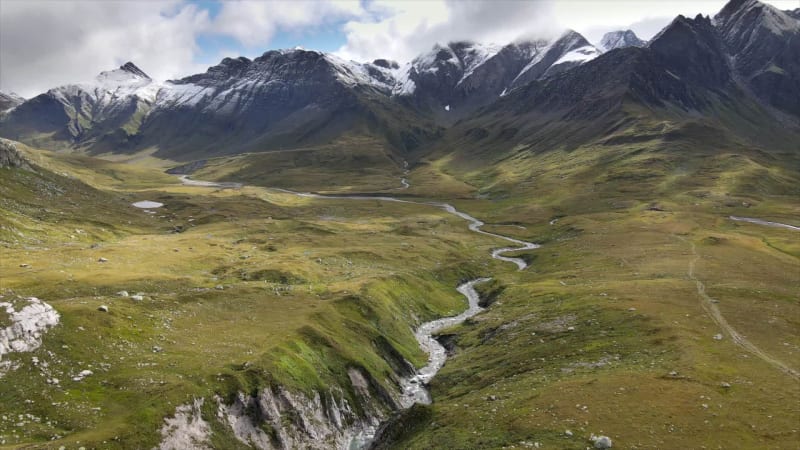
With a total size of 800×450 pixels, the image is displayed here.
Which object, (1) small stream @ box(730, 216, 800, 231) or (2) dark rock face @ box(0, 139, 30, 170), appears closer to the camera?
(2) dark rock face @ box(0, 139, 30, 170)

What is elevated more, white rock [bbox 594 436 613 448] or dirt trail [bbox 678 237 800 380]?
Answer: white rock [bbox 594 436 613 448]

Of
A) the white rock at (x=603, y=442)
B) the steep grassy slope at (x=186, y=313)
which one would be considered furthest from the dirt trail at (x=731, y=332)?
the steep grassy slope at (x=186, y=313)

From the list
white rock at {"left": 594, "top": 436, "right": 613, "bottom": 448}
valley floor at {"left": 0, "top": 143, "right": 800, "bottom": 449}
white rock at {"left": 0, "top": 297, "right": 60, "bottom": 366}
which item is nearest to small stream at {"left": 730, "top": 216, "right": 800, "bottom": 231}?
valley floor at {"left": 0, "top": 143, "right": 800, "bottom": 449}

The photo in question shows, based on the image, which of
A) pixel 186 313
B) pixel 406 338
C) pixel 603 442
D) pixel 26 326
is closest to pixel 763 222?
pixel 406 338

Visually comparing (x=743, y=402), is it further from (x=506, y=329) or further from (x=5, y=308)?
(x=5, y=308)

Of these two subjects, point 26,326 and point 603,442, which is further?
point 26,326

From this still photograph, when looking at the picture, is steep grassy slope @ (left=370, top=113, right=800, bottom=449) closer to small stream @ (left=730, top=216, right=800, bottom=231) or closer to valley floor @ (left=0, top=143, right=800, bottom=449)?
valley floor @ (left=0, top=143, right=800, bottom=449)

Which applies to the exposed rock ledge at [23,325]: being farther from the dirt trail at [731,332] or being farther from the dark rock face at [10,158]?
the dark rock face at [10,158]

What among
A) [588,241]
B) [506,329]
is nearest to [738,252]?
[588,241]

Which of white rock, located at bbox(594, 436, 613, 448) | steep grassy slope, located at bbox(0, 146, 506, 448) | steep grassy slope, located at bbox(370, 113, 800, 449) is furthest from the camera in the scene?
steep grassy slope, located at bbox(370, 113, 800, 449)

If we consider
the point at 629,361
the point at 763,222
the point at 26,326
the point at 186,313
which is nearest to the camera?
the point at 26,326

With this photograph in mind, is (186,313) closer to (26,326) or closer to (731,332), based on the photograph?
(26,326)
